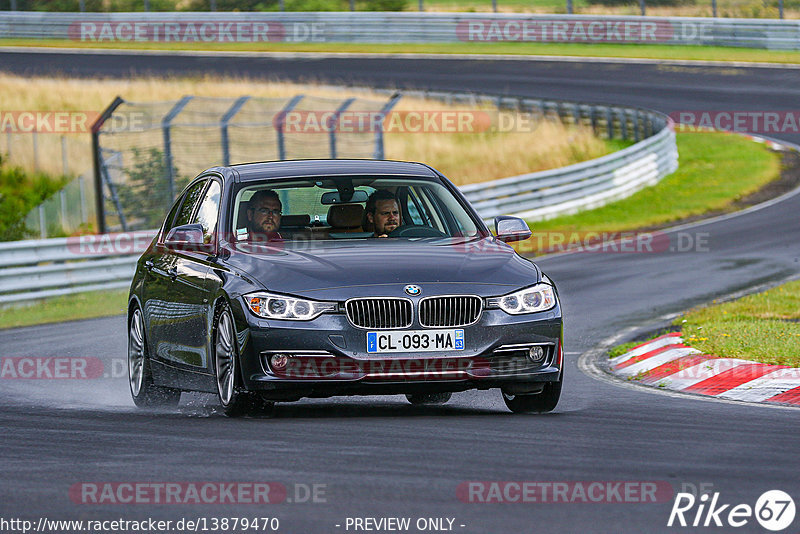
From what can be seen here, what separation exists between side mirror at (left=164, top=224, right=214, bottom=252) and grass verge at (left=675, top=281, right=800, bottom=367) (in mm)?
4595

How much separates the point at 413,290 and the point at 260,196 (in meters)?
1.68

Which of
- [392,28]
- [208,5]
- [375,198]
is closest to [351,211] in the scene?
[375,198]

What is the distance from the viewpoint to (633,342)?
13758 mm

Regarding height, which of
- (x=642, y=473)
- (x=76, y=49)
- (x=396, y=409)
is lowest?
(x=76, y=49)

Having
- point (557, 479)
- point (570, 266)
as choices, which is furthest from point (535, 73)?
point (557, 479)

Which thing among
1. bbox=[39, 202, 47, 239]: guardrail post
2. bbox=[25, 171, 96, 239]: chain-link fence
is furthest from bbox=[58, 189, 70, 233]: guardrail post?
bbox=[39, 202, 47, 239]: guardrail post

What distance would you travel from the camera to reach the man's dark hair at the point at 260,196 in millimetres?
9602

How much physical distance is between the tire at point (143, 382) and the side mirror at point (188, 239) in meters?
1.19

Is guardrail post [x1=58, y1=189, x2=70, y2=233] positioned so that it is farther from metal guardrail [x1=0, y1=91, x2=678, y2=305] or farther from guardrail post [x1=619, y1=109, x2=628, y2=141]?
guardrail post [x1=619, y1=109, x2=628, y2=141]

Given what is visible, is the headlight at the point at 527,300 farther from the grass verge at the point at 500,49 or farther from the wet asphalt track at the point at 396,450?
the grass verge at the point at 500,49

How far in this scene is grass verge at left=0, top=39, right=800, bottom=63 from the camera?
156 feet

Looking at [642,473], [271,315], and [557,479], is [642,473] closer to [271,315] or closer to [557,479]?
[557,479]

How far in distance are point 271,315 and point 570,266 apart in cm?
1297

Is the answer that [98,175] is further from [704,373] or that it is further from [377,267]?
[377,267]
